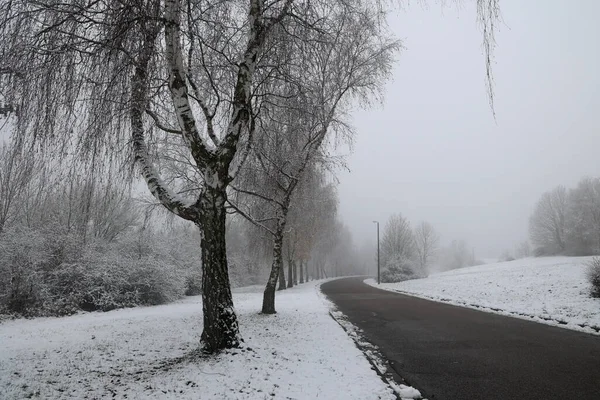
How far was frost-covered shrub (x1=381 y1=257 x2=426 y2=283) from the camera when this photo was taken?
34.8 metres

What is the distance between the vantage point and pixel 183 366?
5.12 meters

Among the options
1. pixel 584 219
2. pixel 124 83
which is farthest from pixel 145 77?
pixel 584 219

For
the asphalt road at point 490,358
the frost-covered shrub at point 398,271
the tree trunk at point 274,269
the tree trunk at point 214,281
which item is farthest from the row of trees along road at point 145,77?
the frost-covered shrub at point 398,271

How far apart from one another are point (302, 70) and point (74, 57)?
4.48m

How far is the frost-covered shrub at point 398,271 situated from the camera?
3478cm

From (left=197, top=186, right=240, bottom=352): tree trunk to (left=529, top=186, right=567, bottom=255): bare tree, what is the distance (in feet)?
167

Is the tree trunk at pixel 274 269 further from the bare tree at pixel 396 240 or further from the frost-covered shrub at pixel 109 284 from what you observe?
the bare tree at pixel 396 240

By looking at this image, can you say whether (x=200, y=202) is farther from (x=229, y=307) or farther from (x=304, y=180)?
(x=304, y=180)

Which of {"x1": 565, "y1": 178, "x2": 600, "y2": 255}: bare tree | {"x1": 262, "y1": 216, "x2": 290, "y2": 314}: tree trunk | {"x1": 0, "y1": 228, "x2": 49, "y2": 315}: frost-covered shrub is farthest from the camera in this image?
{"x1": 565, "y1": 178, "x2": 600, "y2": 255}: bare tree

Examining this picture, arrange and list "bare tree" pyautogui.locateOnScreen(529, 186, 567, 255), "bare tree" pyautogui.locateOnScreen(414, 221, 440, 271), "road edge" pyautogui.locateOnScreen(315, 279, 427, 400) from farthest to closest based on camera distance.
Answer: "bare tree" pyautogui.locateOnScreen(414, 221, 440, 271) → "bare tree" pyautogui.locateOnScreen(529, 186, 567, 255) → "road edge" pyautogui.locateOnScreen(315, 279, 427, 400)

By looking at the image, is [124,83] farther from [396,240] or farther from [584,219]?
[584,219]

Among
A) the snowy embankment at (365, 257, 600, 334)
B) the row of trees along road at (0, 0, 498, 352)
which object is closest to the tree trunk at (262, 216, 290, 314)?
the row of trees along road at (0, 0, 498, 352)

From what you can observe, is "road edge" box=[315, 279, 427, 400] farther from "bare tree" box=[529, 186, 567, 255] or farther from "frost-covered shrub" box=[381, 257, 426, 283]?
"bare tree" box=[529, 186, 567, 255]

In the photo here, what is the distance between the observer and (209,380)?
14.6ft
